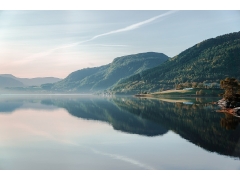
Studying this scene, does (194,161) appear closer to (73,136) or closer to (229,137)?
(229,137)

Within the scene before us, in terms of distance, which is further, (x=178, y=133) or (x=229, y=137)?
(x=178, y=133)

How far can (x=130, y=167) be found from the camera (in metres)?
20.5

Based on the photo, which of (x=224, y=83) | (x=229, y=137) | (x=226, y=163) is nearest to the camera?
(x=226, y=163)

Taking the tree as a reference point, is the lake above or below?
below

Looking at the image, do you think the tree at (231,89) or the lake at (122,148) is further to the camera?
the tree at (231,89)

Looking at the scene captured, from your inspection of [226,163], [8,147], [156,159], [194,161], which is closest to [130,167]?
[156,159]

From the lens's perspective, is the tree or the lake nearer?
the lake

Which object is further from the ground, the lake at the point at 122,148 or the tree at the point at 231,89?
the tree at the point at 231,89

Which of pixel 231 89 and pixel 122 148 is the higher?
pixel 231 89

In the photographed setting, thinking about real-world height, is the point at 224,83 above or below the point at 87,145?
above

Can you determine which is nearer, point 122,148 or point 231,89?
point 122,148
